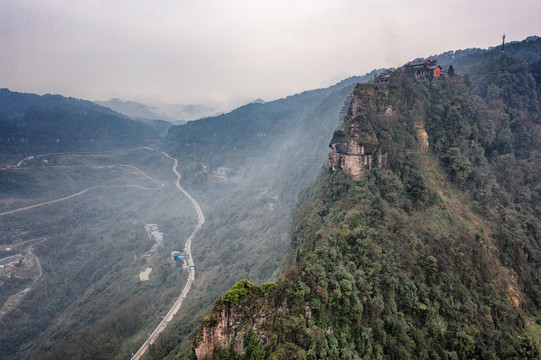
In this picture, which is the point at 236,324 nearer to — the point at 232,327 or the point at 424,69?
the point at 232,327

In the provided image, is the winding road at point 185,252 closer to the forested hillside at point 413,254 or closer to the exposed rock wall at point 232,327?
the forested hillside at point 413,254

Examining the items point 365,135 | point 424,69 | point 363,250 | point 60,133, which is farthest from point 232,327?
point 60,133

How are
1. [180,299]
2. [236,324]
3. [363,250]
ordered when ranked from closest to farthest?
[236,324], [363,250], [180,299]

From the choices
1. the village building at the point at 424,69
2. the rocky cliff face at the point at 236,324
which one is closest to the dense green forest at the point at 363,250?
the rocky cliff face at the point at 236,324

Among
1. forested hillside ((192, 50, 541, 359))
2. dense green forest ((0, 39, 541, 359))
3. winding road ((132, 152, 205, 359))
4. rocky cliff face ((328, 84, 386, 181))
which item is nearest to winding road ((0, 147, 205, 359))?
winding road ((132, 152, 205, 359))

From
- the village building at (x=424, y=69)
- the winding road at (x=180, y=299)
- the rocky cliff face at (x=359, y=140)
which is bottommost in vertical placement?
the winding road at (x=180, y=299)

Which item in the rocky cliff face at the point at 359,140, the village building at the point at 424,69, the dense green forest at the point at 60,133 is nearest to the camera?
the rocky cliff face at the point at 359,140

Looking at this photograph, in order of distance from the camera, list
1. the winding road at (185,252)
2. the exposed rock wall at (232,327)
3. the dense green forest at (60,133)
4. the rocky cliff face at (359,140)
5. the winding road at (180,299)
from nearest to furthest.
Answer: the exposed rock wall at (232,327)
the rocky cliff face at (359,140)
the winding road at (180,299)
the winding road at (185,252)
the dense green forest at (60,133)

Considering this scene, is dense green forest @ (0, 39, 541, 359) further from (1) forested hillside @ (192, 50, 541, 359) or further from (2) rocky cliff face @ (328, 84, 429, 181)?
(2) rocky cliff face @ (328, 84, 429, 181)

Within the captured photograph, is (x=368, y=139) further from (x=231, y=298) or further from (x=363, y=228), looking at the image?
(x=231, y=298)
